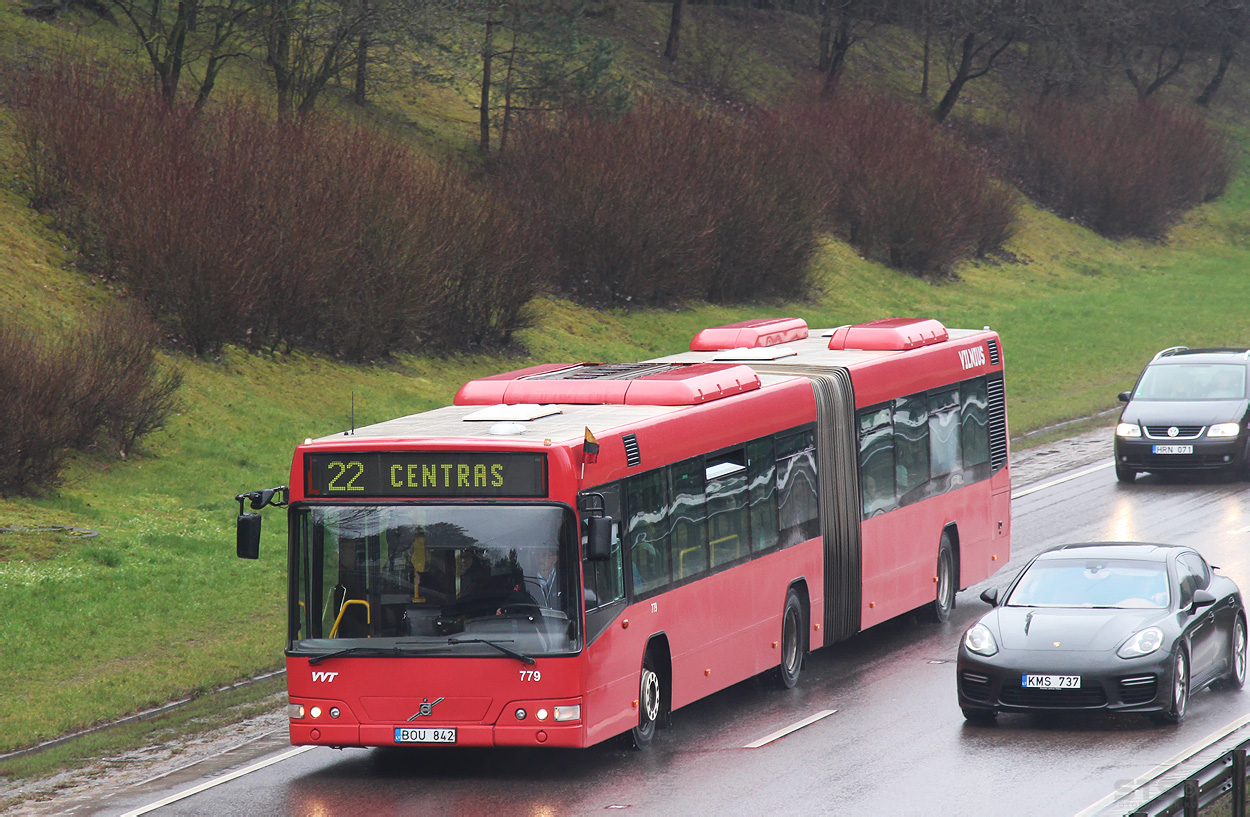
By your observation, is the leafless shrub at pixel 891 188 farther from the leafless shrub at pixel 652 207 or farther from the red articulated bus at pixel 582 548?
the red articulated bus at pixel 582 548

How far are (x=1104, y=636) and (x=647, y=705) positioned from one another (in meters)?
3.66

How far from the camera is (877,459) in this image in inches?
675

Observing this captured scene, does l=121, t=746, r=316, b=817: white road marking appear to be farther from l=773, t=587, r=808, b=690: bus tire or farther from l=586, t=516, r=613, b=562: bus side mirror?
l=773, t=587, r=808, b=690: bus tire

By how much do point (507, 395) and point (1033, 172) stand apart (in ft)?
202

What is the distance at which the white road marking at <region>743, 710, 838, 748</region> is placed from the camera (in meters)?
13.3

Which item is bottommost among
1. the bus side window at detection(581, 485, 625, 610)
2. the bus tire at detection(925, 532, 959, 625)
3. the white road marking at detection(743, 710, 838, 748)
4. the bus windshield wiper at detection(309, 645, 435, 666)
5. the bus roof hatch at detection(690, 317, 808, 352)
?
the bus tire at detection(925, 532, 959, 625)

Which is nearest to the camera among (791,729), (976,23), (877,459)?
(791,729)

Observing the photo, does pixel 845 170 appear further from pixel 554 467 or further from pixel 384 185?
pixel 554 467

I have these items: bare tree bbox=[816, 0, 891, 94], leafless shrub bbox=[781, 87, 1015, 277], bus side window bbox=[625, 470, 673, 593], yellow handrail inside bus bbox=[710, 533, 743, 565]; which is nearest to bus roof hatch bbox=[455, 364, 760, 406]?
bus side window bbox=[625, 470, 673, 593]

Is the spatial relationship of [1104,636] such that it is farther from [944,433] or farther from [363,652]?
[363,652]

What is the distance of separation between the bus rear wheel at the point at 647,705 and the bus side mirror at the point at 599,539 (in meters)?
1.61

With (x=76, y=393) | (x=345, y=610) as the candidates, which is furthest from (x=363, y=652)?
(x=76, y=393)

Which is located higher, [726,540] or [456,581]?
[456,581]

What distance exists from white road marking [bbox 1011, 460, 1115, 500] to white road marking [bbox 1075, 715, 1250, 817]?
13.7 m
